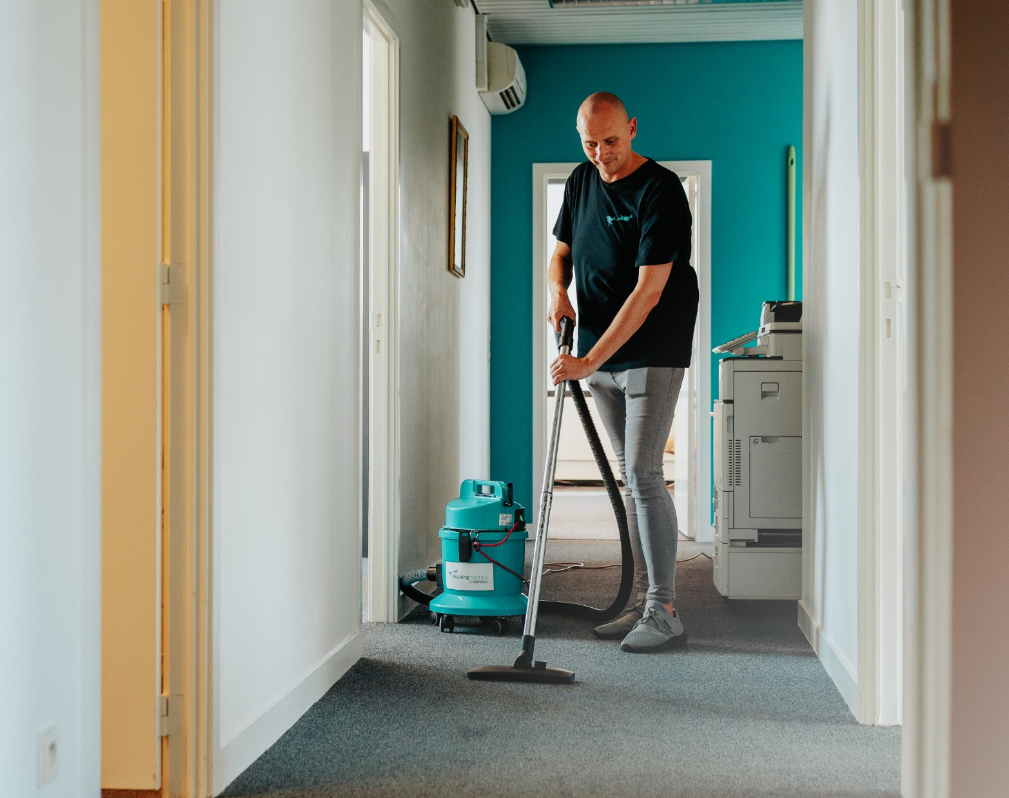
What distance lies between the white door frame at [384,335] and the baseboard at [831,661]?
128cm

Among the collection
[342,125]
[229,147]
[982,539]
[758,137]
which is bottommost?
[982,539]

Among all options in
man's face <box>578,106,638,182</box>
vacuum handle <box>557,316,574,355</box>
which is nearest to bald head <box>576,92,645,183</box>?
man's face <box>578,106,638,182</box>

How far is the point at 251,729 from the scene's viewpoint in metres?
1.75

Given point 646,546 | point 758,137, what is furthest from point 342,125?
point 758,137

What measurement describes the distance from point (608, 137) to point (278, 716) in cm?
181

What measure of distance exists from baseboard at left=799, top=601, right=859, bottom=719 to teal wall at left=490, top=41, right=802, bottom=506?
230 cm

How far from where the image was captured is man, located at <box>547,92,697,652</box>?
2635 millimetres

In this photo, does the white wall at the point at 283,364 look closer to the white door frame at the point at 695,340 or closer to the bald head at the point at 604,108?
the bald head at the point at 604,108

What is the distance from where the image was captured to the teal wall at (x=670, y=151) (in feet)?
16.2

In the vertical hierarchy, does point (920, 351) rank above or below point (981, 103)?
below

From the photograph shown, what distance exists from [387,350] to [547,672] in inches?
47.1

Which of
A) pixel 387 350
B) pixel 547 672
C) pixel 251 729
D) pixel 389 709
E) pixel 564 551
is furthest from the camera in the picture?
pixel 564 551

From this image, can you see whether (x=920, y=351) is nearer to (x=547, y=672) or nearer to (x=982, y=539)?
(x=982, y=539)

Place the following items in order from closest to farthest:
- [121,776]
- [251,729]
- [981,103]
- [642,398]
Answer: [981,103] → [121,776] → [251,729] → [642,398]
